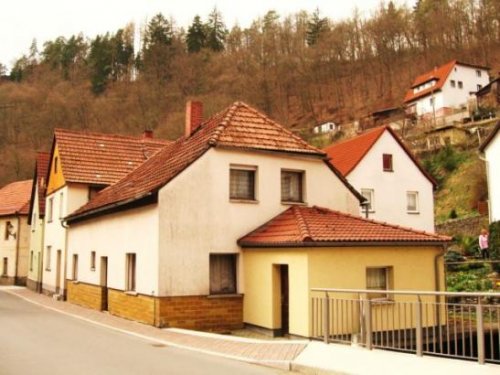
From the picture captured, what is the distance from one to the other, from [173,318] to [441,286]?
7430 mm

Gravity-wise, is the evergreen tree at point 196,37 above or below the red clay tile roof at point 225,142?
above

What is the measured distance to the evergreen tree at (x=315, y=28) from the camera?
84.9m

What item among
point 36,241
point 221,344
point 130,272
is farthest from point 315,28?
point 221,344

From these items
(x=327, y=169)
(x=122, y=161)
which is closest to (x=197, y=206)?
(x=327, y=169)

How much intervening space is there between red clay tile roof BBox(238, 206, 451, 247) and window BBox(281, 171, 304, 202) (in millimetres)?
789

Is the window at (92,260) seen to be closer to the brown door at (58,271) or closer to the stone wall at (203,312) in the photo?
A: the brown door at (58,271)

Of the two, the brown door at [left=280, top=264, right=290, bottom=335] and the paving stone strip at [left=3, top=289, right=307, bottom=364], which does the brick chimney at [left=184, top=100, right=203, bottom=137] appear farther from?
the brown door at [left=280, top=264, right=290, bottom=335]

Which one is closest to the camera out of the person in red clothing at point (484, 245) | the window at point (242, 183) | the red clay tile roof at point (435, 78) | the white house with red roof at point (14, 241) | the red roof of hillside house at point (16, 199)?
the window at point (242, 183)

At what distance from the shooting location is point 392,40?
7888cm

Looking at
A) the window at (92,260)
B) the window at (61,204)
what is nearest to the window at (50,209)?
the window at (61,204)

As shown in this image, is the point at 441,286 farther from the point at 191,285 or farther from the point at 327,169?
the point at 191,285

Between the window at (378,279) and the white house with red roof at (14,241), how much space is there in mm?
29601

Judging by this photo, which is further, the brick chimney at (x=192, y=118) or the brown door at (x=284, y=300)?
the brick chimney at (x=192, y=118)

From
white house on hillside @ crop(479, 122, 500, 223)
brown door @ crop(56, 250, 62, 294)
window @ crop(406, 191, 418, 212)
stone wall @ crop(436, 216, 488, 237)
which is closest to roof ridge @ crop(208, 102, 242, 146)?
brown door @ crop(56, 250, 62, 294)
